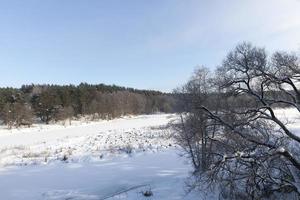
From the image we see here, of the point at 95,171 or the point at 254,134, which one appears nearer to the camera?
the point at 254,134

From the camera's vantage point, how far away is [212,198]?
48.9ft

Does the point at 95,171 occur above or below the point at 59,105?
below

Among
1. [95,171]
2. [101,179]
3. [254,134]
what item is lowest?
[101,179]

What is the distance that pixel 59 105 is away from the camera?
71625 mm

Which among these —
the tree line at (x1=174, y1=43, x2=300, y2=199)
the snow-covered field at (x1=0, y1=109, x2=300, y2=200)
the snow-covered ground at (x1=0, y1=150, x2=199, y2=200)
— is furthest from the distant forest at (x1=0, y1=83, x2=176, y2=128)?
the tree line at (x1=174, y1=43, x2=300, y2=199)

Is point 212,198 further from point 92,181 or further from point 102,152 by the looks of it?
point 102,152

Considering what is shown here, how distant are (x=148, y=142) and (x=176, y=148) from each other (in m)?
4.34

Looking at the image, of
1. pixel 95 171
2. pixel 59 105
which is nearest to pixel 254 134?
pixel 95 171

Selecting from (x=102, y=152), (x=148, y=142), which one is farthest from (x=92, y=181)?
(x=148, y=142)

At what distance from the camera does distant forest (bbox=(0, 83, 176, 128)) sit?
195 feet

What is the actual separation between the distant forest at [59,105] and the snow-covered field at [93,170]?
65.5 ft

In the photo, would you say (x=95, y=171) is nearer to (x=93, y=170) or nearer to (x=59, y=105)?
(x=93, y=170)

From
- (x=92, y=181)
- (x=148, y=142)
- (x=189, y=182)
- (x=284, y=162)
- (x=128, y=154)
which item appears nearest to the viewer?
(x=284, y=162)

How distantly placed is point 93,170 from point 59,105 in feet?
169
